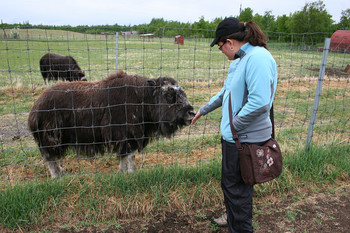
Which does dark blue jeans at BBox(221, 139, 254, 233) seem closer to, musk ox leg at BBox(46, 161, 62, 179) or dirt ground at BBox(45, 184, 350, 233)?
dirt ground at BBox(45, 184, 350, 233)

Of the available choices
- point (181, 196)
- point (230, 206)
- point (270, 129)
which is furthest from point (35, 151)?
point (270, 129)

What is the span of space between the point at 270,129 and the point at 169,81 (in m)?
2.16

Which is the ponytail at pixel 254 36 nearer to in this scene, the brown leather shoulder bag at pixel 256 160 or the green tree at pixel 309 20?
the brown leather shoulder bag at pixel 256 160

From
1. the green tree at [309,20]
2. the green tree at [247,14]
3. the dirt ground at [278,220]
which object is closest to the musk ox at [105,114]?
the dirt ground at [278,220]

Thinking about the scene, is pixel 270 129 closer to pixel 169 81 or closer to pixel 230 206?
pixel 230 206

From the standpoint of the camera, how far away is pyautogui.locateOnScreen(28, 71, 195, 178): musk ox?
13.8 feet

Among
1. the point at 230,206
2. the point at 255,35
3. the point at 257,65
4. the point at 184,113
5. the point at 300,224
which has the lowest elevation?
the point at 300,224

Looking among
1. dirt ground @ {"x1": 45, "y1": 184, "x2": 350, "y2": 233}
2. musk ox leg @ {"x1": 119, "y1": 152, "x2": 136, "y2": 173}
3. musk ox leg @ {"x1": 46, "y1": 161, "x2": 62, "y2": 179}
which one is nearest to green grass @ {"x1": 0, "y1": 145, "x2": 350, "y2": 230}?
dirt ground @ {"x1": 45, "y1": 184, "x2": 350, "y2": 233}

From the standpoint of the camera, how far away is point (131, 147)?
448cm

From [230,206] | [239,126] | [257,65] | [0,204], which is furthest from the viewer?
[0,204]

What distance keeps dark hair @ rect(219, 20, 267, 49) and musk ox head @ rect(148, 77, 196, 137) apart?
6.35 ft

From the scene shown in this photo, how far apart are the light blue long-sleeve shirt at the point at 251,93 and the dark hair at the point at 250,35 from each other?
5 centimetres

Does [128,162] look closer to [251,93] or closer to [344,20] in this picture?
[251,93]

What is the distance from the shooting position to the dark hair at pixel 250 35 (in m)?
2.36
